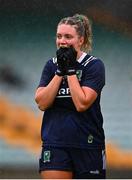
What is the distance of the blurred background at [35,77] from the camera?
605 cm

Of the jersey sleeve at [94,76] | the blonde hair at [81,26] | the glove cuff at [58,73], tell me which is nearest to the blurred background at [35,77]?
the blonde hair at [81,26]

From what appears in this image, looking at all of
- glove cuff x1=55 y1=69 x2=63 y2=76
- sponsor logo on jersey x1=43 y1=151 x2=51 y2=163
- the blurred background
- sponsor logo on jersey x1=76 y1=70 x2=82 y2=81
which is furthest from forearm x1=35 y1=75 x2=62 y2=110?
the blurred background

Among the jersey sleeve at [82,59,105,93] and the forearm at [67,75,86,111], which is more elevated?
the jersey sleeve at [82,59,105,93]

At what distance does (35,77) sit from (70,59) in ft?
8.02

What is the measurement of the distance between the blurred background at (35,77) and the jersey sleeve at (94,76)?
2251mm

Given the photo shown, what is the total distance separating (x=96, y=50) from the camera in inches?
239

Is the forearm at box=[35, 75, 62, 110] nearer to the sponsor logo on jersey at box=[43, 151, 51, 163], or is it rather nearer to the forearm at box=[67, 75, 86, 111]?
the forearm at box=[67, 75, 86, 111]

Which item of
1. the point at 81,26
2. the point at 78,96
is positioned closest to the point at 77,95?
the point at 78,96

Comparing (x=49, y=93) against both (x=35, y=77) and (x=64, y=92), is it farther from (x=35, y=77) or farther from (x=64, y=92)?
(x=35, y=77)

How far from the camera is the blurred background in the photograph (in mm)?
6055

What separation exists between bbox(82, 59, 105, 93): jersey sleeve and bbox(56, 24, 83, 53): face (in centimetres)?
13

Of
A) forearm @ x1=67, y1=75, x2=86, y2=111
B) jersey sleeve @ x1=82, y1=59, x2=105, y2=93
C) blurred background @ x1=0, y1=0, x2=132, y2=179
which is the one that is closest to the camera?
forearm @ x1=67, y1=75, x2=86, y2=111

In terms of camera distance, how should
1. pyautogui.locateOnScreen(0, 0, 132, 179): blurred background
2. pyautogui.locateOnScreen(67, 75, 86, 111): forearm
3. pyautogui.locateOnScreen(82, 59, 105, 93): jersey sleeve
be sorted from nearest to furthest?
pyautogui.locateOnScreen(67, 75, 86, 111): forearm → pyautogui.locateOnScreen(82, 59, 105, 93): jersey sleeve → pyautogui.locateOnScreen(0, 0, 132, 179): blurred background

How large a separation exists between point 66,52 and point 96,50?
2411 mm
